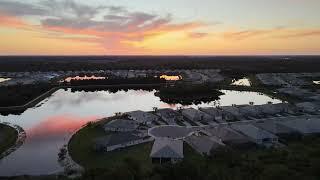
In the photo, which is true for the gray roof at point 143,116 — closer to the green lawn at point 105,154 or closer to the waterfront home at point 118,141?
the waterfront home at point 118,141

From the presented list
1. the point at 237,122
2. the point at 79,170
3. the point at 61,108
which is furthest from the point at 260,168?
the point at 61,108

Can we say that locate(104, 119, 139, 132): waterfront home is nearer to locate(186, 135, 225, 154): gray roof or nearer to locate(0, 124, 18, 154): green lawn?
locate(186, 135, 225, 154): gray roof

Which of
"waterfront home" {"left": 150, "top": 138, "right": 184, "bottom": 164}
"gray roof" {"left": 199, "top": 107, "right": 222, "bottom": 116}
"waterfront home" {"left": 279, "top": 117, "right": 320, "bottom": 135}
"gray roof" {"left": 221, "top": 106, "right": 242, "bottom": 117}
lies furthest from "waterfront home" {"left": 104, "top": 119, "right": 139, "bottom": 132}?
"waterfront home" {"left": 279, "top": 117, "right": 320, "bottom": 135}

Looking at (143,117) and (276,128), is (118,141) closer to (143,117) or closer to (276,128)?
(143,117)

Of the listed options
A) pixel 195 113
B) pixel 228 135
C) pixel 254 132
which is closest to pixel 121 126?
pixel 195 113

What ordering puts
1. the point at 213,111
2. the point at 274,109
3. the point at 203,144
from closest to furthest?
the point at 203,144
the point at 213,111
the point at 274,109

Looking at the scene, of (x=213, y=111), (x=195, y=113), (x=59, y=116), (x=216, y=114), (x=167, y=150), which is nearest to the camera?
(x=167, y=150)

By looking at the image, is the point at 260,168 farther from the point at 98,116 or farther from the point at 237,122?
the point at 98,116
